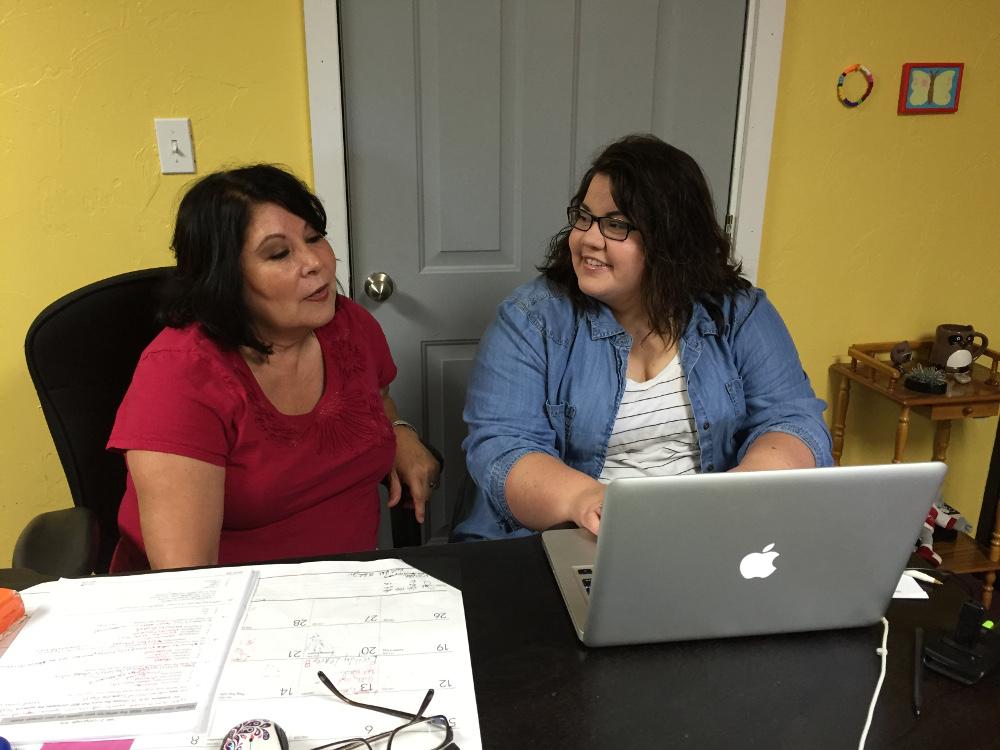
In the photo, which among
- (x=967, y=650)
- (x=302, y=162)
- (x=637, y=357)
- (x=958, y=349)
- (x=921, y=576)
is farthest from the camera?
(x=958, y=349)

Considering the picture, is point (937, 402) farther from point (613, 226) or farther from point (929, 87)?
point (613, 226)

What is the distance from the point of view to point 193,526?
3.45 feet

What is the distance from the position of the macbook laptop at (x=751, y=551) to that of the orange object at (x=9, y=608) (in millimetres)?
572

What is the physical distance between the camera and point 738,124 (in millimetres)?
1918

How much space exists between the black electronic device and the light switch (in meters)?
1.65

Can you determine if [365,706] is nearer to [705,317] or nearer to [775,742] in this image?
[775,742]

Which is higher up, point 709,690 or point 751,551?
point 751,551

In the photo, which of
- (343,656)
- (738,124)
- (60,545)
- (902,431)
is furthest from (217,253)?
(902,431)

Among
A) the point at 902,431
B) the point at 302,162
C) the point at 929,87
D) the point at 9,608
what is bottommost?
the point at 902,431

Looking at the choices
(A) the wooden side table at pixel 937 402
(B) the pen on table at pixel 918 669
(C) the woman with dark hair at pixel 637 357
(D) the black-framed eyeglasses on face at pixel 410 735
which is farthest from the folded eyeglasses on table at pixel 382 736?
(A) the wooden side table at pixel 937 402

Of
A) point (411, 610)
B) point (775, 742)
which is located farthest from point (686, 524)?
point (411, 610)

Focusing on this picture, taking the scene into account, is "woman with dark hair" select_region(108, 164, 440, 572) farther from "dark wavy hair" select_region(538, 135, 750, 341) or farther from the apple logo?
the apple logo

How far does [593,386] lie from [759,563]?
1.96ft

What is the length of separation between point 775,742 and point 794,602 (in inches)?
5.9
